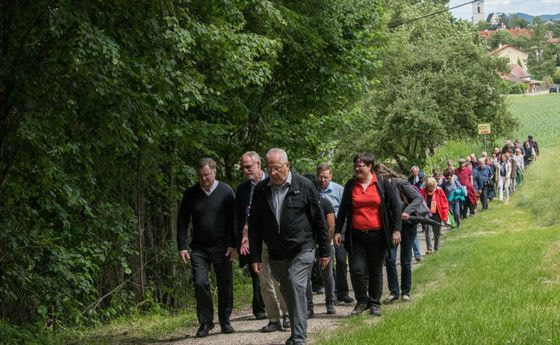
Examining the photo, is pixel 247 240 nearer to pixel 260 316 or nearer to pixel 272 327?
pixel 272 327

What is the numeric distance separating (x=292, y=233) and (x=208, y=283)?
1.88 m

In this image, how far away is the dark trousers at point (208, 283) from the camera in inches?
380

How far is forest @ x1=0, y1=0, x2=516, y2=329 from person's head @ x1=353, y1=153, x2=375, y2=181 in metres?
2.10

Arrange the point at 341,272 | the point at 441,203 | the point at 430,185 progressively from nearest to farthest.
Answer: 1. the point at 341,272
2. the point at 430,185
3. the point at 441,203

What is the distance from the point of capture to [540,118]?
88.5m

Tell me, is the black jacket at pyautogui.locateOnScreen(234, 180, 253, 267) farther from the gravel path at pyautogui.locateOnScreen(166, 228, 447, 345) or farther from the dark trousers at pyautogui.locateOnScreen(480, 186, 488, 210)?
the dark trousers at pyautogui.locateOnScreen(480, 186, 488, 210)

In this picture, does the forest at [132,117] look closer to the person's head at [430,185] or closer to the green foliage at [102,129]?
the green foliage at [102,129]

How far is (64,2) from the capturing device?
9.02m

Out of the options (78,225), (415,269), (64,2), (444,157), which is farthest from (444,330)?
(444,157)

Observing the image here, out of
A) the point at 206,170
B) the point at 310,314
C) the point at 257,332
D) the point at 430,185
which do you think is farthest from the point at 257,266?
the point at 430,185

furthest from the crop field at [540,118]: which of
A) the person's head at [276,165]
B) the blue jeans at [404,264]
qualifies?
the person's head at [276,165]

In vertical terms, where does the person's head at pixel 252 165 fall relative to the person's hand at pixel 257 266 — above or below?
above

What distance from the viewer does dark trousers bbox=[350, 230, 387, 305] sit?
10.1m

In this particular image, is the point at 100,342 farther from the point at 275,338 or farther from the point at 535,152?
the point at 535,152
